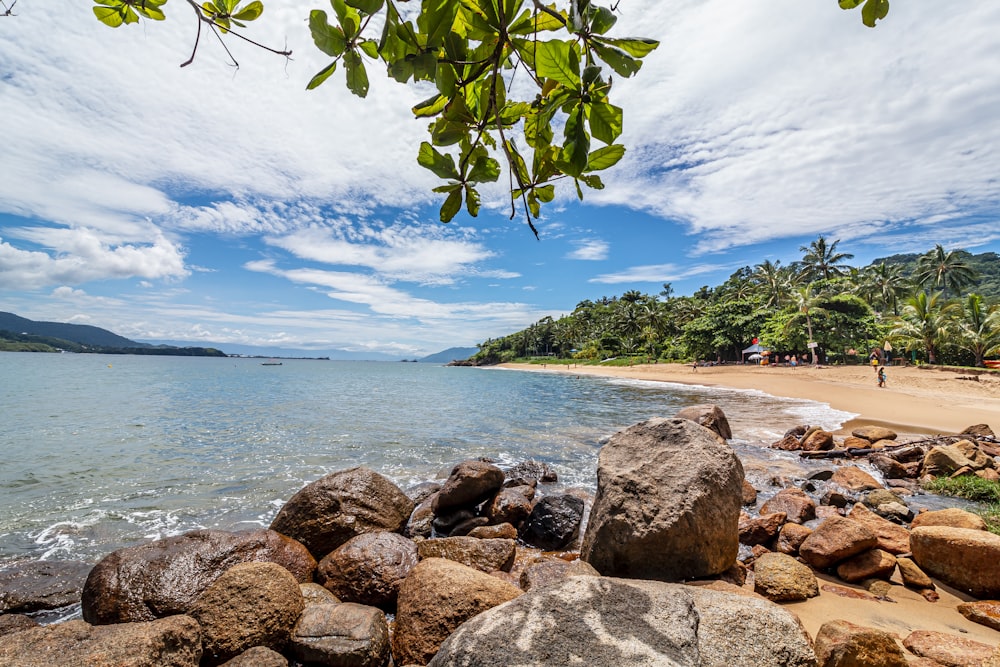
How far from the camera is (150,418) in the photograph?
17703 millimetres

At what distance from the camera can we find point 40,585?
4988 millimetres

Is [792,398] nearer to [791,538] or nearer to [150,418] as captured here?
[791,538]

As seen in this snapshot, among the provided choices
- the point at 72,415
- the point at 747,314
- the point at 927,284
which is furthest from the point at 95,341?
the point at 927,284

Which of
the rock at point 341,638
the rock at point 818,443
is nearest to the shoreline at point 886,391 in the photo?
the rock at point 818,443

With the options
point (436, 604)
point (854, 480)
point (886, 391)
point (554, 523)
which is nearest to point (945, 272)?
point (886, 391)

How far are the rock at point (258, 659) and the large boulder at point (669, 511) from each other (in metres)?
2.95

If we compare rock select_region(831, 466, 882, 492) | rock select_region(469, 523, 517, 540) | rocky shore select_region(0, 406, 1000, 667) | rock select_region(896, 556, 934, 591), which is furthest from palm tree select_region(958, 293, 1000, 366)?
rock select_region(469, 523, 517, 540)

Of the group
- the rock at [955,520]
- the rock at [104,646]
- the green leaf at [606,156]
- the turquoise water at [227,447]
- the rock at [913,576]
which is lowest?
the turquoise water at [227,447]

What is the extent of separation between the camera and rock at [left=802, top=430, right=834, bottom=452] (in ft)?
37.9

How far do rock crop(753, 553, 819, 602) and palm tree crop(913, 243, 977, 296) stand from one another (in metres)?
71.0

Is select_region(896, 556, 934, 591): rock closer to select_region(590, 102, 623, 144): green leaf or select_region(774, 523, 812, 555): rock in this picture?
select_region(774, 523, 812, 555): rock

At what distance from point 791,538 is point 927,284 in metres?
72.0

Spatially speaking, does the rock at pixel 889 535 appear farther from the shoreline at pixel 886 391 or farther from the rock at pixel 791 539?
the shoreline at pixel 886 391

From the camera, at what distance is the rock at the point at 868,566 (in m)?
4.52
